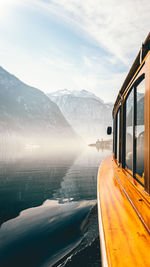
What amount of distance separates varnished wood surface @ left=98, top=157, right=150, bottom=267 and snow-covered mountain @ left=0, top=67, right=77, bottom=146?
94674 mm

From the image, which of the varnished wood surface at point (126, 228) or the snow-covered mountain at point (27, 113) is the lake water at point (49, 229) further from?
the snow-covered mountain at point (27, 113)

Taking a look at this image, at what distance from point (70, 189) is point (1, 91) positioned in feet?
411

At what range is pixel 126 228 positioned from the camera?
2.16m

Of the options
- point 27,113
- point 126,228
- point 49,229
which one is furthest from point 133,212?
point 27,113

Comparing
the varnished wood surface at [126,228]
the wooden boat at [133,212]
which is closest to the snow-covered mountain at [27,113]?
the wooden boat at [133,212]

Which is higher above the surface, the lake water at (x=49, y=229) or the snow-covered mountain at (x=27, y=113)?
the snow-covered mountain at (x=27, y=113)

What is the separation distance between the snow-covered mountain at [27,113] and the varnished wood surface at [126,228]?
311 ft

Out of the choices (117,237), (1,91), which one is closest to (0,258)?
(117,237)

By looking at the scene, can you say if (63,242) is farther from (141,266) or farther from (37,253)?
(141,266)

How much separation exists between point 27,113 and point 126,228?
119 m

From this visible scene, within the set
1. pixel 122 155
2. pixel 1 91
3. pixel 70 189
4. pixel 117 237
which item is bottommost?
pixel 70 189

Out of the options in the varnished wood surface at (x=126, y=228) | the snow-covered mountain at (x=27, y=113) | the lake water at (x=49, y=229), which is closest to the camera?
the varnished wood surface at (x=126, y=228)

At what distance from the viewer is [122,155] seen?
5176 millimetres

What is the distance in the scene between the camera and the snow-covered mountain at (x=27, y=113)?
336 feet
